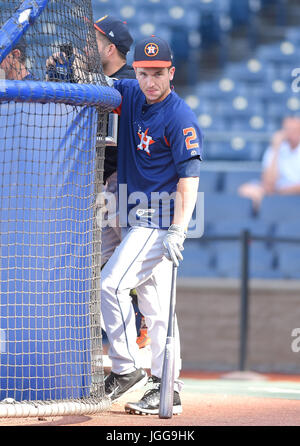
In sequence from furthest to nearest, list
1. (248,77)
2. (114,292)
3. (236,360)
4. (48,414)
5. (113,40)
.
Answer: (248,77) → (236,360) → (113,40) → (114,292) → (48,414)

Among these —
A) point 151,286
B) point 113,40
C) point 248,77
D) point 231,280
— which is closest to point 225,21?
point 248,77

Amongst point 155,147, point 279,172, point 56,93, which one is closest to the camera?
point 56,93

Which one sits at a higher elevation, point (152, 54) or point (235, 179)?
point (152, 54)

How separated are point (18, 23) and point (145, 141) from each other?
850mm

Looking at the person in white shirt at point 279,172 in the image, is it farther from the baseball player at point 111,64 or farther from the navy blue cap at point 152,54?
the navy blue cap at point 152,54

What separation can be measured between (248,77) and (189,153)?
27.4 ft

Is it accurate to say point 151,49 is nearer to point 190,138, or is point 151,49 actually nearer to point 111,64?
point 190,138

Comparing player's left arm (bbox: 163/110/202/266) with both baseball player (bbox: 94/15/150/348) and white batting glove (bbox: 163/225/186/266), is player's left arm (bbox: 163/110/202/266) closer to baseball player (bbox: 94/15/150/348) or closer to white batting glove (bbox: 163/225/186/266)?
white batting glove (bbox: 163/225/186/266)

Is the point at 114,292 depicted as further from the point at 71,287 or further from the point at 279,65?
the point at 279,65

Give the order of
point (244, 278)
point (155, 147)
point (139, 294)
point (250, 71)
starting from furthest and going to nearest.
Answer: point (250, 71), point (244, 278), point (139, 294), point (155, 147)

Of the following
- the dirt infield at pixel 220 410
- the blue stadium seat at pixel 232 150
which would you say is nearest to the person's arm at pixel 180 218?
the dirt infield at pixel 220 410

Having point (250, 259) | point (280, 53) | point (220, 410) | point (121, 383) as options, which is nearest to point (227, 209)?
point (250, 259)

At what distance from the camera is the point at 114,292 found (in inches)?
176

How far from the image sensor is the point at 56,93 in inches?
159
